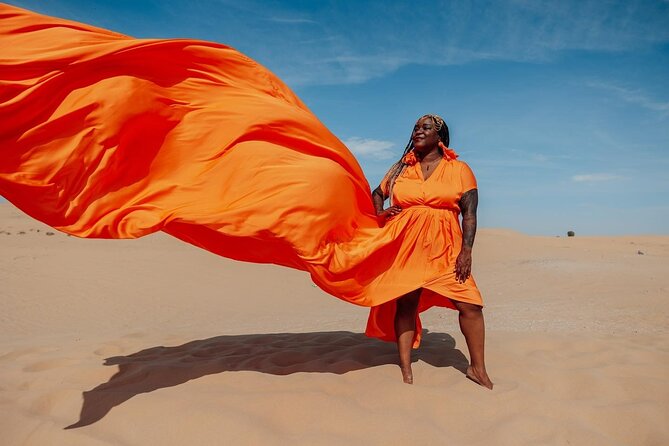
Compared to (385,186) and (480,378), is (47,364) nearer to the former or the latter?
(385,186)

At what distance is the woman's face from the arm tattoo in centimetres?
55

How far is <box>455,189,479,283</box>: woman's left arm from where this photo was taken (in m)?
4.30

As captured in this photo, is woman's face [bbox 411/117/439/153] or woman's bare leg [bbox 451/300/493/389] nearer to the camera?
woman's bare leg [bbox 451/300/493/389]

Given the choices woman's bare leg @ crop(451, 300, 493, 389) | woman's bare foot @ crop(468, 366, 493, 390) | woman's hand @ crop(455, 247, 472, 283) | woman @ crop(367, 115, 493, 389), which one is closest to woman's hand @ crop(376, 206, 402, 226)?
woman @ crop(367, 115, 493, 389)

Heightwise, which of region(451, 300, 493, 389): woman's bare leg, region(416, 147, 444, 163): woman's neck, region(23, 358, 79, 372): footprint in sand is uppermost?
region(416, 147, 444, 163): woman's neck

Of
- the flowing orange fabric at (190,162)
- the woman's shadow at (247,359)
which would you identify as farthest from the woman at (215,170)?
the woman's shadow at (247,359)

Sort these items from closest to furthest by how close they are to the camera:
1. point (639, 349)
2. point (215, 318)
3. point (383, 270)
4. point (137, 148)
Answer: point (137, 148) < point (383, 270) < point (639, 349) < point (215, 318)

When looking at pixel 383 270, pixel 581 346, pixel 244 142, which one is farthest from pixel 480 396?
pixel 244 142

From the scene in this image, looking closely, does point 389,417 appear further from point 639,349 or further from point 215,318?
point 215,318

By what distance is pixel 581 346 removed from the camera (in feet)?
18.8

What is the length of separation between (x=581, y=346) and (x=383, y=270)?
285cm

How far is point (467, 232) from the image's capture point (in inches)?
172

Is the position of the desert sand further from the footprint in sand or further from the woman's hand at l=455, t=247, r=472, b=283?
the woman's hand at l=455, t=247, r=472, b=283

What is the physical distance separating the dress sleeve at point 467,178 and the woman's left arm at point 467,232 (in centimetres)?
4
